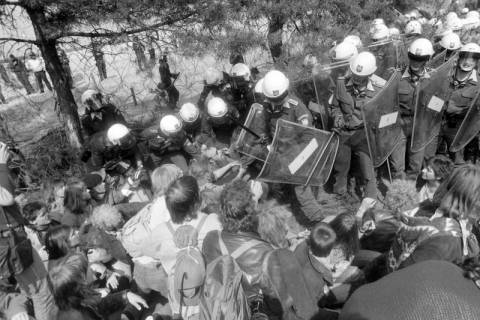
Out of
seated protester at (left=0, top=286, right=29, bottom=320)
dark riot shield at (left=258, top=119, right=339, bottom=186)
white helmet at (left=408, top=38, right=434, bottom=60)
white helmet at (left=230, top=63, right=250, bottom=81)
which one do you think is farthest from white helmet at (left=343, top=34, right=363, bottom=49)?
seated protester at (left=0, top=286, right=29, bottom=320)

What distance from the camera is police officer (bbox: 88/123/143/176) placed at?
3.74 metres

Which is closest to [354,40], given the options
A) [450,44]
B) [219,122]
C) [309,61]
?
[309,61]

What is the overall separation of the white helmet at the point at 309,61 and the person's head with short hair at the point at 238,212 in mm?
3064

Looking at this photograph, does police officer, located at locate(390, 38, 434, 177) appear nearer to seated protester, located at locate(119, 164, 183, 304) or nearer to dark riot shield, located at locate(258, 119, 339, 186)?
dark riot shield, located at locate(258, 119, 339, 186)

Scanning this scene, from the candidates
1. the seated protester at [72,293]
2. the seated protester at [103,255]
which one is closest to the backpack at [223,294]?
the seated protester at [72,293]

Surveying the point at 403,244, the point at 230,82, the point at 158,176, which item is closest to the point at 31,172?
the point at 158,176

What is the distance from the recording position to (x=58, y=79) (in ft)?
14.1

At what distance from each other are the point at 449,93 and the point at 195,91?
4.88 metres

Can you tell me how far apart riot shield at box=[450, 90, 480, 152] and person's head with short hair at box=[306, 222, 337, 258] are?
2.52 metres

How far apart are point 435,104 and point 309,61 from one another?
1.69 m

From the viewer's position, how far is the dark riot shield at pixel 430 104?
145 inches

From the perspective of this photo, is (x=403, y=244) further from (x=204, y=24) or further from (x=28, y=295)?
(x=204, y=24)

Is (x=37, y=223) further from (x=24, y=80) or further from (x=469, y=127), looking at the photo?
(x=24, y=80)

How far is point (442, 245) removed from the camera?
1.67m
